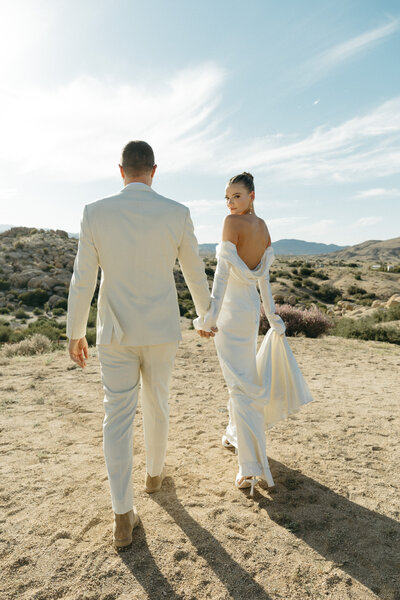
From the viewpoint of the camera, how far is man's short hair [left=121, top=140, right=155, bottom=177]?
102 inches

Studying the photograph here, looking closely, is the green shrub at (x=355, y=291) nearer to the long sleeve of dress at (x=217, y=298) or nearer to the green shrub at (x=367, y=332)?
the green shrub at (x=367, y=332)

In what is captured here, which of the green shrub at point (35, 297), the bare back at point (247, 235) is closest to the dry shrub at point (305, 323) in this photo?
the bare back at point (247, 235)

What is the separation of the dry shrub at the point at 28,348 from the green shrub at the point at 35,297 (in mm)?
14485

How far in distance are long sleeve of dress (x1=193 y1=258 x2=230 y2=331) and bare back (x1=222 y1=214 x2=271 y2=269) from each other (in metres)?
0.19

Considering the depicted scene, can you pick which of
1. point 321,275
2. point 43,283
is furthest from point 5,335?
point 321,275

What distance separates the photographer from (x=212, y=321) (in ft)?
10.6

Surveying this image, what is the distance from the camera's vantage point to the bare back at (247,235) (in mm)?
3350

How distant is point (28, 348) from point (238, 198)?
25.7ft

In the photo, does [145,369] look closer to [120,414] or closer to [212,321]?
[120,414]

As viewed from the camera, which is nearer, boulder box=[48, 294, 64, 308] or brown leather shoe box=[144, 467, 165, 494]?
brown leather shoe box=[144, 467, 165, 494]

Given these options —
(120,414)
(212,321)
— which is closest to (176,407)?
(212,321)

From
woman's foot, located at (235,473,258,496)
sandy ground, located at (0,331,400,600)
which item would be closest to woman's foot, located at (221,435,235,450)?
sandy ground, located at (0,331,400,600)

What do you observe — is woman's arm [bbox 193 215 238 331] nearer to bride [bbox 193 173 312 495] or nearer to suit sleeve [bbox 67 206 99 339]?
bride [bbox 193 173 312 495]

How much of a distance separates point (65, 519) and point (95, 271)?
1.80m
